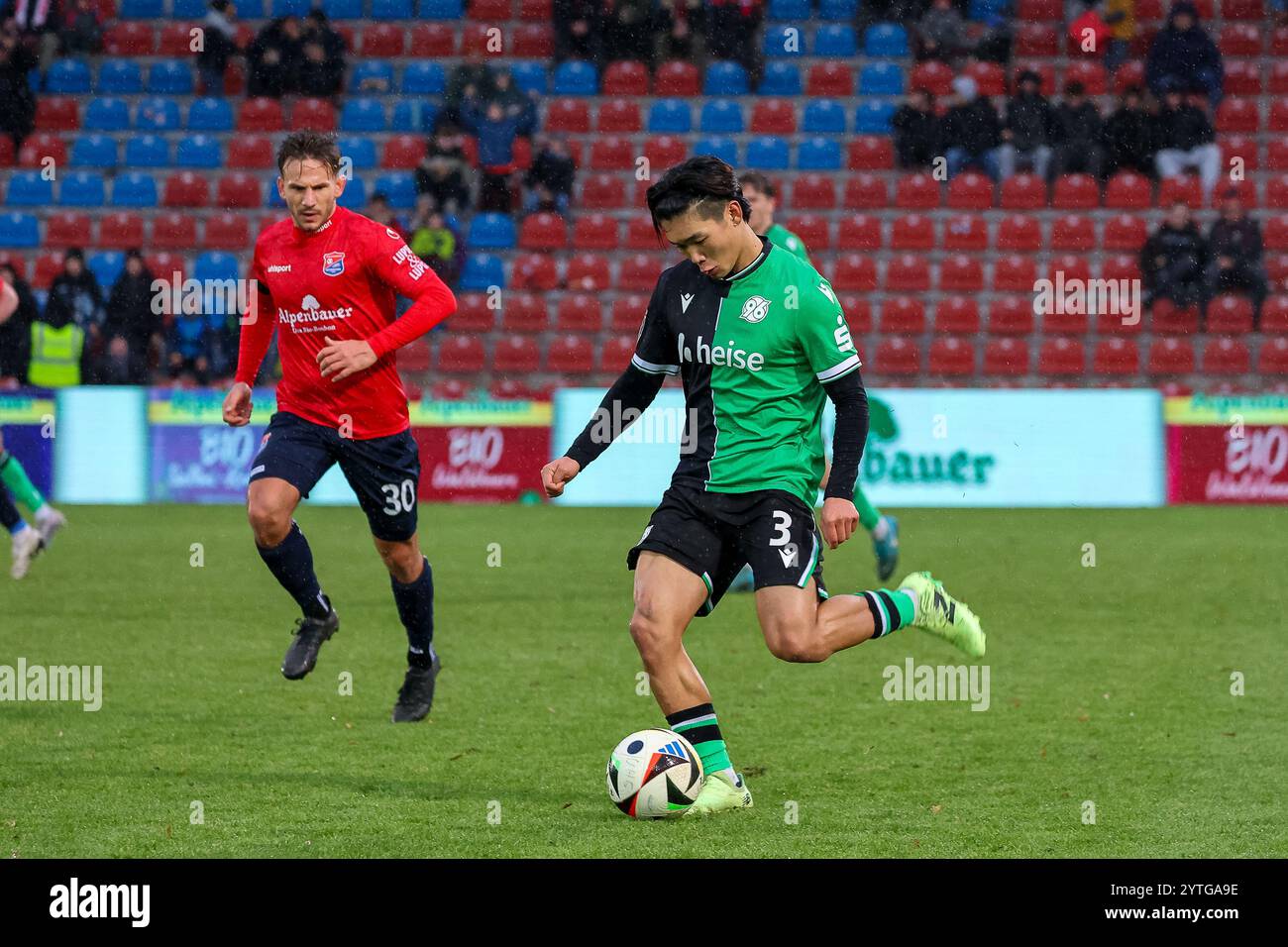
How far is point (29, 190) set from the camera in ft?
73.9

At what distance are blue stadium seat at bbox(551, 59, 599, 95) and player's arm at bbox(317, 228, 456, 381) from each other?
15.9 meters

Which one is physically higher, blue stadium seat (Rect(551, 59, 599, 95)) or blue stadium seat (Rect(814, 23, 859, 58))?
blue stadium seat (Rect(814, 23, 859, 58))

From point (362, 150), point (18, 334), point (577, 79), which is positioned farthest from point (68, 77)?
point (577, 79)

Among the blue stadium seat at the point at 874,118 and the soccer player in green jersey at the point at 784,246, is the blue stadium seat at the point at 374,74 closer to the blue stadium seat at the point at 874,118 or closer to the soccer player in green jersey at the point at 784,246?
the blue stadium seat at the point at 874,118

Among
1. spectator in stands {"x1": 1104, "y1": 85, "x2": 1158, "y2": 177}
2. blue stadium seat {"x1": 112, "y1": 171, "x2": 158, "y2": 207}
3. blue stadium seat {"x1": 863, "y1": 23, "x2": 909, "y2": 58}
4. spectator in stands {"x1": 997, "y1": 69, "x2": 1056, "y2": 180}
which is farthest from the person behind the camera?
blue stadium seat {"x1": 863, "y1": 23, "x2": 909, "y2": 58}

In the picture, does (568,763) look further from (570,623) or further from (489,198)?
(489,198)

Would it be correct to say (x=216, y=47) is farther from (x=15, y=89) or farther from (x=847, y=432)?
(x=847, y=432)

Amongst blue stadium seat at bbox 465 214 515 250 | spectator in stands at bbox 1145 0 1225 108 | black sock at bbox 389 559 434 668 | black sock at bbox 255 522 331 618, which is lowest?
black sock at bbox 389 559 434 668

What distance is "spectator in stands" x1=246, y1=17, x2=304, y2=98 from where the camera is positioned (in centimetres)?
2228

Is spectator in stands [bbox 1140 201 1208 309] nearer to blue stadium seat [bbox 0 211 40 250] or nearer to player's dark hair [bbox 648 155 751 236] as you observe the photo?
blue stadium seat [bbox 0 211 40 250]

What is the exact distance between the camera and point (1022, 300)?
67.4 feet

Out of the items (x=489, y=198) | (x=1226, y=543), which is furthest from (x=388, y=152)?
(x=1226, y=543)

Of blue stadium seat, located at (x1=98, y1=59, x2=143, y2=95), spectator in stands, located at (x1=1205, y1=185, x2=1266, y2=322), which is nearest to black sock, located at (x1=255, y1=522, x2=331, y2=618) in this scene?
spectator in stands, located at (x1=1205, y1=185, x2=1266, y2=322)

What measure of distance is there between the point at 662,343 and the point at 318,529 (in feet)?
32.9
